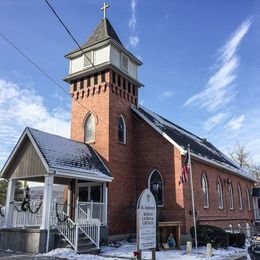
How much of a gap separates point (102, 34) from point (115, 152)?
8468 mm

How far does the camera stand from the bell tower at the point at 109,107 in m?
19.9

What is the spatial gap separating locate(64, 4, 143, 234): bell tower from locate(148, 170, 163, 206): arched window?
122cm

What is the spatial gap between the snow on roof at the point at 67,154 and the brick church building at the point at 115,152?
7cm

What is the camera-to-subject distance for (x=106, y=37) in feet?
70.9

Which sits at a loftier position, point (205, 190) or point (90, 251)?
point (205, 190)

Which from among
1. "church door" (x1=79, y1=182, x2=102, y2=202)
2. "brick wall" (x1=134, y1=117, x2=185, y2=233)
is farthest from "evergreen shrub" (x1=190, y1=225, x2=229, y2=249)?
"church door" (x1=79, y1=182, x2=102, y2=202)

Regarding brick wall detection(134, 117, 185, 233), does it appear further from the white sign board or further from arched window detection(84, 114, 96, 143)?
the white sign board

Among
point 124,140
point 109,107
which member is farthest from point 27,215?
point 109,107

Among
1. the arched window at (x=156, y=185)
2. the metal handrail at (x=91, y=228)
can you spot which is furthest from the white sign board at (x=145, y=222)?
the arched window at (x=156, y=185)

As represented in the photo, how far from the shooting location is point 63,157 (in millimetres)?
16641

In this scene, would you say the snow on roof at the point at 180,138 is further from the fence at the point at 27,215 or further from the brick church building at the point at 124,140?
the fence at the point at 27,215

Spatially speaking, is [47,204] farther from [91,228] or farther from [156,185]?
[156,185]

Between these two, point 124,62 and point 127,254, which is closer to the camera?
point 127,254

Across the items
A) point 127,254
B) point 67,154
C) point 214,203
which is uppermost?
point 67,154
